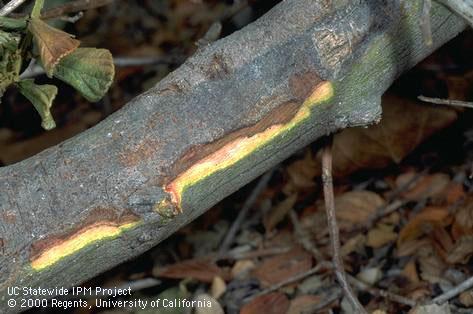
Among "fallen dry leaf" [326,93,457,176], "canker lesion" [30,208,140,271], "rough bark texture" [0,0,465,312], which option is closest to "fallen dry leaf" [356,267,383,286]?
"fallen dry leaf" [326,93,457,176]

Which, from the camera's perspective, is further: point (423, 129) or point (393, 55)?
point (423, 129)

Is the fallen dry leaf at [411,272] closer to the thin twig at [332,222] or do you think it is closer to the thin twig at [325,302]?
the thin twig at [325,302]

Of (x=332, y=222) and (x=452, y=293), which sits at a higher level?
(x=332, y=222)

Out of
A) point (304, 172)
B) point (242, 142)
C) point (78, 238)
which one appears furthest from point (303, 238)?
point (78, 238)

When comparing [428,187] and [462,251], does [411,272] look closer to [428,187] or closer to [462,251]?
[462,251]

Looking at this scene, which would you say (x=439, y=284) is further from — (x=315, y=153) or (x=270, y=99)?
(x=270, y=99)

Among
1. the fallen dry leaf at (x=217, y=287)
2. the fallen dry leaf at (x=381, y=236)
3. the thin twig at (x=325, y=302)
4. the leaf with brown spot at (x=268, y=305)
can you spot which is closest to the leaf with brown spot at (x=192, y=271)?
the fallen dry leaf at (x=217, y=287)

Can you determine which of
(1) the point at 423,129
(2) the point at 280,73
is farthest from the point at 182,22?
(2) the point at 280,73
